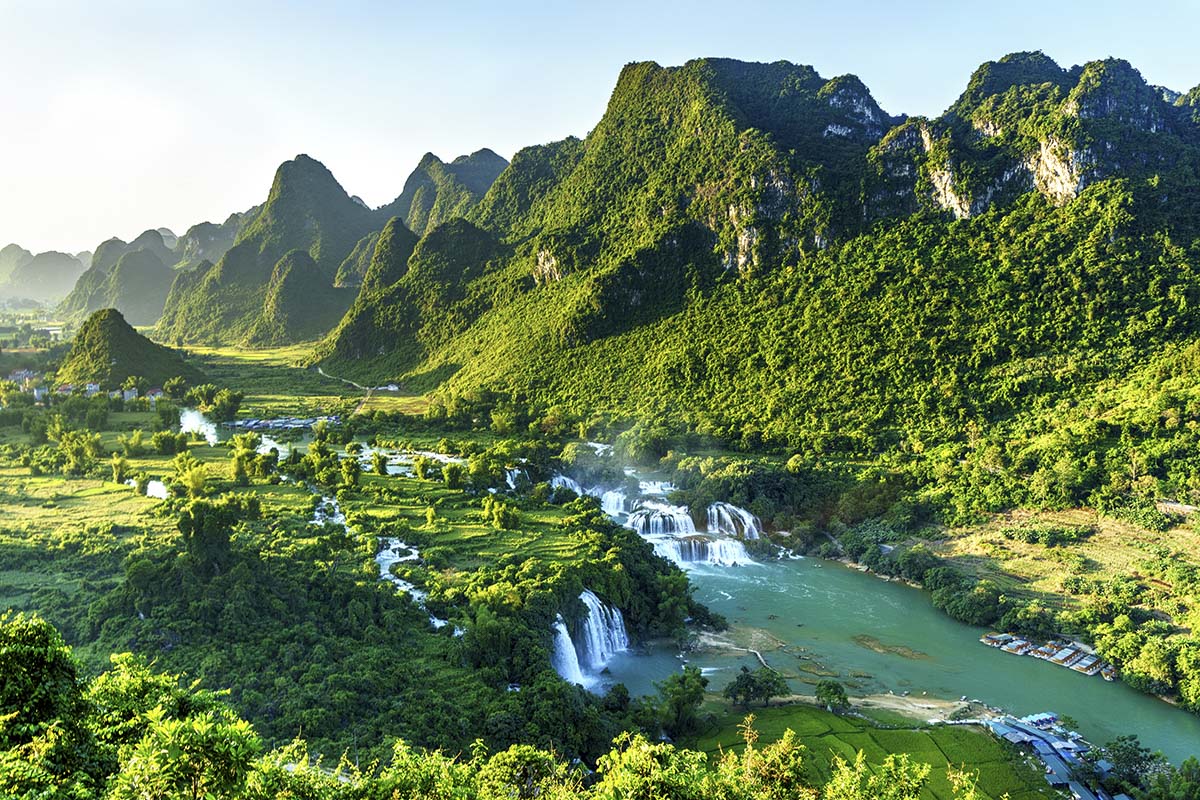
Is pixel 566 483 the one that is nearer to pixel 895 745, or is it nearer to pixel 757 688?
pixel 757 688

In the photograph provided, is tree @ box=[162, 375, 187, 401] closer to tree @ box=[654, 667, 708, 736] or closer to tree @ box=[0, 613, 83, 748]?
tree @ box=[654, 667, 708, 736]

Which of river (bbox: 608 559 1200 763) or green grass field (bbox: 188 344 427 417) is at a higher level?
green grass field (bbox: 188 344 427 417)

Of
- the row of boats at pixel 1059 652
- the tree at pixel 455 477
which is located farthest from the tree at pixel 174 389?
the row of boats at pixel 1059 652

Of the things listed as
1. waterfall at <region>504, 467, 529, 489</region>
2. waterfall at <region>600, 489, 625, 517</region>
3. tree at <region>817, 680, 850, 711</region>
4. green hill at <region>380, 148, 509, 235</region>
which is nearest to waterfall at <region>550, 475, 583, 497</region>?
waterfall at <region>600, 489, 625, 517</region>

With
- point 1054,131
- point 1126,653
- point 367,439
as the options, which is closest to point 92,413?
point 367,439

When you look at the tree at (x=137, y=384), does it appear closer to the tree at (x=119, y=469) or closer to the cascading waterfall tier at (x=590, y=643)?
the tree at (x=119, y=469)
